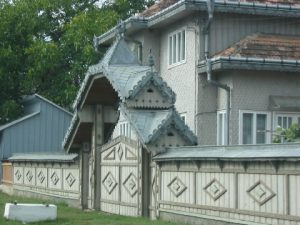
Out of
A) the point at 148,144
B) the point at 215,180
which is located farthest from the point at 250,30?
the point at 215,180

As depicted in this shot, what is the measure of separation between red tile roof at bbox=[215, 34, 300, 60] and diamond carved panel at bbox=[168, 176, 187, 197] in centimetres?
610

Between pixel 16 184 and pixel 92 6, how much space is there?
15.4 m

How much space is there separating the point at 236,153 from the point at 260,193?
1.10 m

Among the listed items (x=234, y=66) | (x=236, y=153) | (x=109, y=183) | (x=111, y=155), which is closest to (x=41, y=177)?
(x=109, y=183)

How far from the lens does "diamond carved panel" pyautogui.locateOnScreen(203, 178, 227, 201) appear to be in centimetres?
1506

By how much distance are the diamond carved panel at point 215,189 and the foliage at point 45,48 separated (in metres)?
23.7

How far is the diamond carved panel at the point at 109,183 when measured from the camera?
66.8ft

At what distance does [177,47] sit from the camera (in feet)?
83.7

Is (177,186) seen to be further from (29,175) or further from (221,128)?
(29,175)

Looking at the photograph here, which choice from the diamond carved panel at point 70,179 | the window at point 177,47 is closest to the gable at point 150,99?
the diamond carved panel at point 70,179

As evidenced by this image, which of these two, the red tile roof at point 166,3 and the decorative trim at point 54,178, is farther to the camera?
the decorative trim at point 54,178

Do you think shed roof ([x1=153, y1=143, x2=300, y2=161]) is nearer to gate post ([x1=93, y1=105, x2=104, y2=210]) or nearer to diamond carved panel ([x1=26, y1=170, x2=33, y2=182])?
gate post ([x1=93, y1=105, x2=104, y2=210])

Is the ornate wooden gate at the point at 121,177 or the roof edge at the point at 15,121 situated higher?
the roof edge at the point at 15,121

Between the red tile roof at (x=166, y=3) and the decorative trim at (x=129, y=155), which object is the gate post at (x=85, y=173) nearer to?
the decorative trim at (x=129, y=155)
